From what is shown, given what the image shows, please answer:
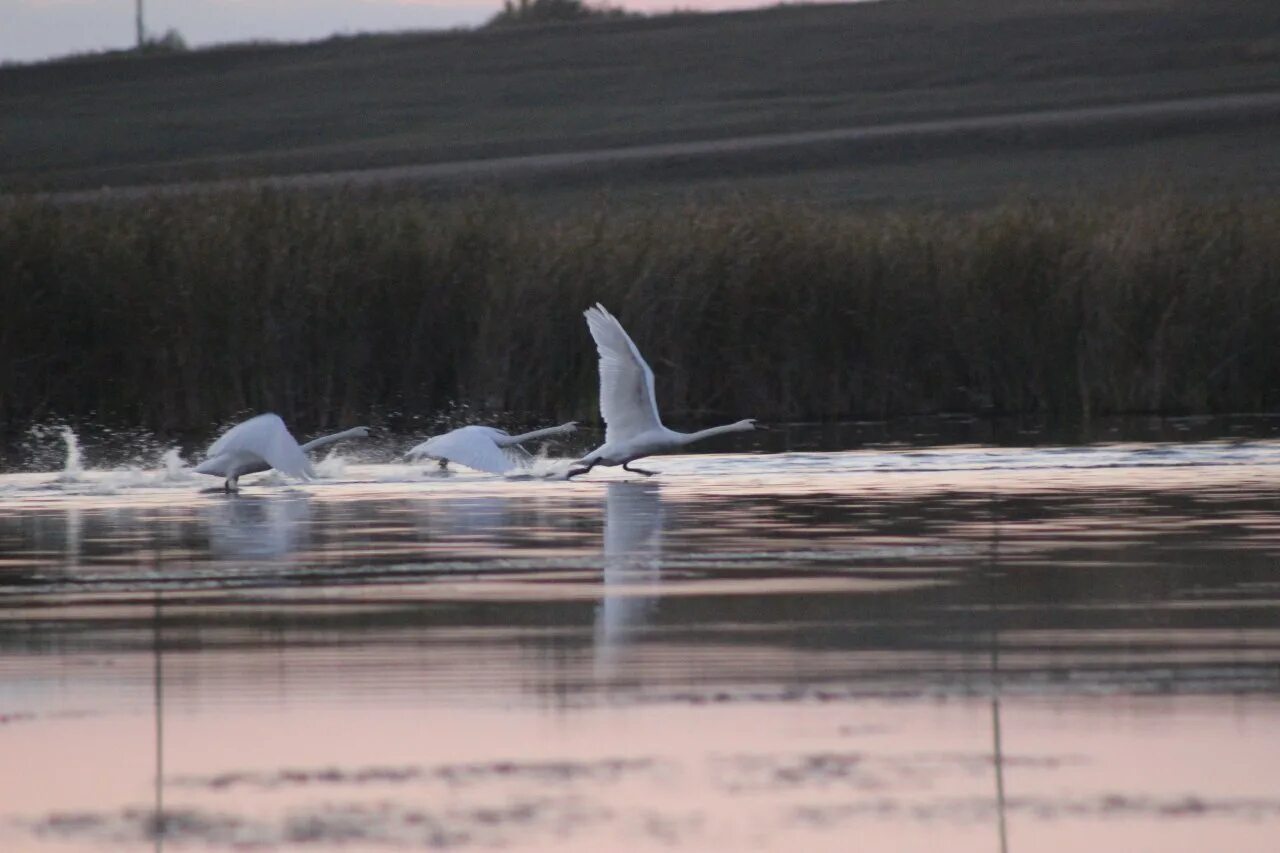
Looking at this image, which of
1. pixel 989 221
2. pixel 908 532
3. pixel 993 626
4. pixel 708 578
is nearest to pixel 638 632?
pixel 993 626

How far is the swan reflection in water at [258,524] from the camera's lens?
14.1 m

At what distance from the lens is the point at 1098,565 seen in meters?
12.2

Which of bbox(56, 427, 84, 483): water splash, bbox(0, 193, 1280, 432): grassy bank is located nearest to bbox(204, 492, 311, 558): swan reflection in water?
bbox(56, 427, 84, 483): water splash

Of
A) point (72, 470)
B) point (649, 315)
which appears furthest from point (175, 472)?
point (649, 315)

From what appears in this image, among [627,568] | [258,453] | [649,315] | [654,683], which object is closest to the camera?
[654,683]

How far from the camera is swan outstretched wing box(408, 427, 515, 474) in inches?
768

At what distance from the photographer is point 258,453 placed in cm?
1845

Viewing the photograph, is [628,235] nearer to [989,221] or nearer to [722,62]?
[989,221]

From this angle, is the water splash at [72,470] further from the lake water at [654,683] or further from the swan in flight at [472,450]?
the lake water at [654,683]

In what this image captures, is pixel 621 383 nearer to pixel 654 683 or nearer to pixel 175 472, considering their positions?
pixel 175 472

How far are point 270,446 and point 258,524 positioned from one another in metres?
2.67

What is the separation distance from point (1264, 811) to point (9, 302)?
21.4m

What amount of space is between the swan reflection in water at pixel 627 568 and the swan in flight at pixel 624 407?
2.59 feet

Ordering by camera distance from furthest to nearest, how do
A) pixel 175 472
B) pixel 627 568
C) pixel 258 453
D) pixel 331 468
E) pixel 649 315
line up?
pixel 649 315 → pixel 331 468 → pixel 175 472 → pixel 258 453 → pixel 627 568
